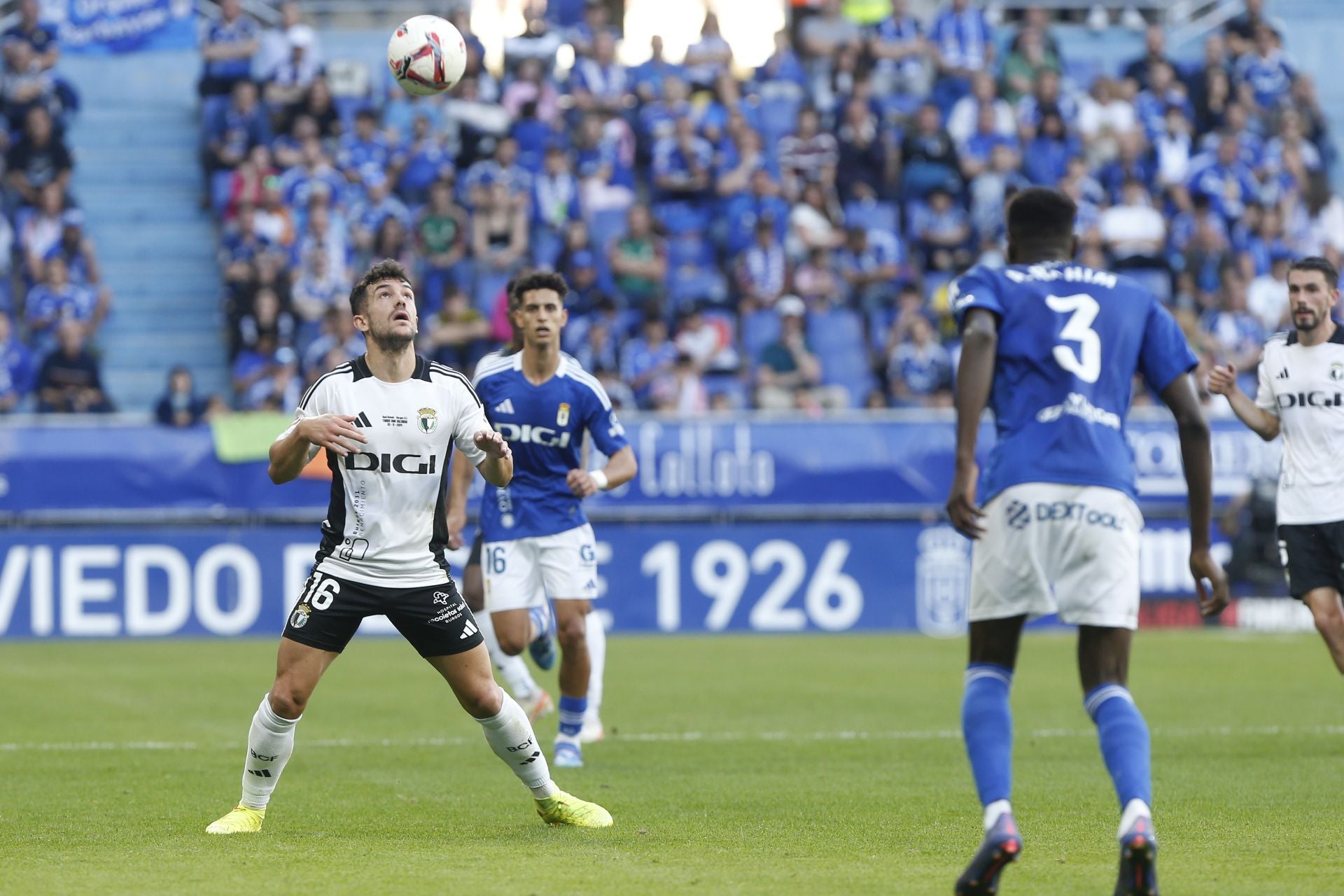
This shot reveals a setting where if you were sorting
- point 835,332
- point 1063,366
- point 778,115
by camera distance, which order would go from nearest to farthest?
point 1063,366
point 835,332
point 778,115

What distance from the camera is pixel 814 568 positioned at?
20.8 m

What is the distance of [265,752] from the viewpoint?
311 inches

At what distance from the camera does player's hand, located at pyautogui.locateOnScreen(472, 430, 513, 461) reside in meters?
7.66

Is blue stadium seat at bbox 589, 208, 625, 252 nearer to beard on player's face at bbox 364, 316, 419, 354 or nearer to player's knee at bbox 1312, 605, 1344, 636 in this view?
player's knee at bbox 1312, 605, 1344, 636

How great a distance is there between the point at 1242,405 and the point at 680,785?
3.81m

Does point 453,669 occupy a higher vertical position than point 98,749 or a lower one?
higher

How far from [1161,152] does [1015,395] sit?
2034 cm

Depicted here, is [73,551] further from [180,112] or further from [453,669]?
[453,669]

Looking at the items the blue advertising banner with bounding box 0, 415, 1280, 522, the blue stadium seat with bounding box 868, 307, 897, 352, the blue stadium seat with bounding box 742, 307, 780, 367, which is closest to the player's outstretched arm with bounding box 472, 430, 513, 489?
the blue advertising banner with bounding box 0, 415, 1280, 522

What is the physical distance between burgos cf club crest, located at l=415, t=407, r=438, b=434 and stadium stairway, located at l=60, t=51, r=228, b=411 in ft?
53.7

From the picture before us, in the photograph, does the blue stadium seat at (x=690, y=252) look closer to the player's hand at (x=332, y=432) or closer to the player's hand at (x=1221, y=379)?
the player's hand at (x=1221, y=379)

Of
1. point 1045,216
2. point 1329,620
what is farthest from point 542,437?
point 1045,216

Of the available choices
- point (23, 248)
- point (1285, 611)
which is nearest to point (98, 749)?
point (23, 248)

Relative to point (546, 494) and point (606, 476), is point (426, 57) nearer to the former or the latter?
point (546, 494)
